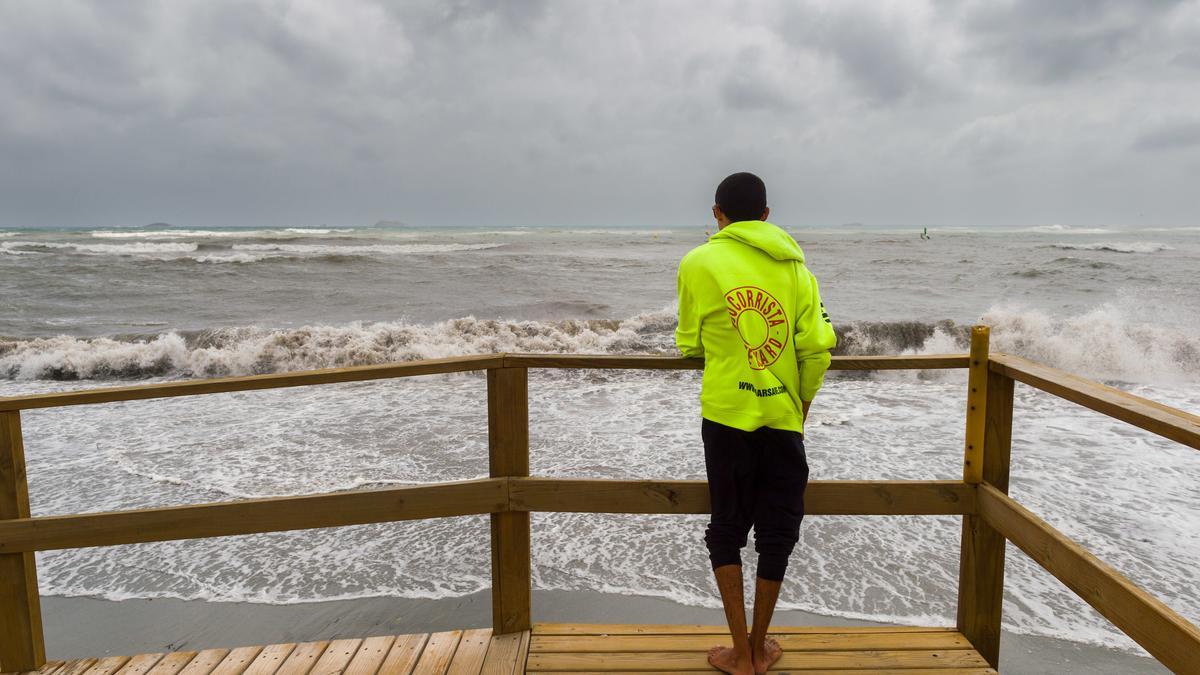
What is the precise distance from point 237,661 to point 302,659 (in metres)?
0.27

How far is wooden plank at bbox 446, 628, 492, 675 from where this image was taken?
8.86 feet

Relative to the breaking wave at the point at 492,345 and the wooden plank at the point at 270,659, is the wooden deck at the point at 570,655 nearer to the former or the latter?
the wooden plank at the point at 270,659

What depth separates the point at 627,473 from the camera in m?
6.23

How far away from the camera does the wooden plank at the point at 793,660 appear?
265cm

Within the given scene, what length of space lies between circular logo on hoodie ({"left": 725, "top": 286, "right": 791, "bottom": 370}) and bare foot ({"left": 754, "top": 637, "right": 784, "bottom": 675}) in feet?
3.59

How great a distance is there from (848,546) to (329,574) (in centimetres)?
348

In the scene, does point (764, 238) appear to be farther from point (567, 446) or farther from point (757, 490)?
point (567, 446)

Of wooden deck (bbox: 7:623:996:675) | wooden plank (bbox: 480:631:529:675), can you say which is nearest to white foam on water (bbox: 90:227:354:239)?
wooden deck (bbox: 7:623:996:675)

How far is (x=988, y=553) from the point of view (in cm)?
279

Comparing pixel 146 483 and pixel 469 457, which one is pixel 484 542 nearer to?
pixel 469 457

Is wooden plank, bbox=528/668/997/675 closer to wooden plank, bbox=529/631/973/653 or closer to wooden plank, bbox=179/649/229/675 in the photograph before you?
wooden plank, bbox=529/631/973/653

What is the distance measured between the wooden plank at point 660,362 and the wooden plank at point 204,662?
168 cm

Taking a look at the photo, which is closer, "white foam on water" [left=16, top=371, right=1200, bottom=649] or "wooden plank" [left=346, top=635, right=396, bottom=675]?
"wooden plank" [left=346, top=635, right=396, bottom=675]

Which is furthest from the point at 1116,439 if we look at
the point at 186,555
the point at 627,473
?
the point at 186,555
